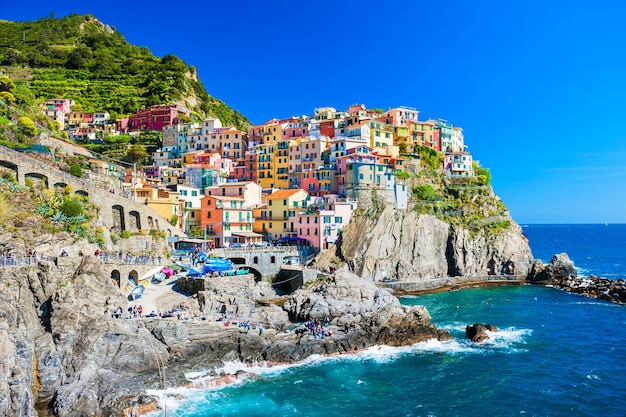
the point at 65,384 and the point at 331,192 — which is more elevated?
the point at 331,192

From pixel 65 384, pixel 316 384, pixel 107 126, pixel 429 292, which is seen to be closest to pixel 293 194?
pixel 429 292

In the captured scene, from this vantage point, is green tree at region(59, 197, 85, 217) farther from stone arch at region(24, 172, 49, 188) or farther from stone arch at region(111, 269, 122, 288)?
stone arch at region(111, 269, 122, 288)

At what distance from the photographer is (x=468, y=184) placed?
78.4m

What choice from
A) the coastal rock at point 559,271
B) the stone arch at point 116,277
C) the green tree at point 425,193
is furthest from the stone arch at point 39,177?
the coastal rock at point 559,271

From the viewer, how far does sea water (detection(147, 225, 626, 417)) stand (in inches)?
1085

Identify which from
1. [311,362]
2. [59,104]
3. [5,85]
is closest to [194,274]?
[311,362]

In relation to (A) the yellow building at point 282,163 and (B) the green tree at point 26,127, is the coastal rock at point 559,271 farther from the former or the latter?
(B) the green tree at point 26,127

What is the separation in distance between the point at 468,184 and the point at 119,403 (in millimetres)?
64299

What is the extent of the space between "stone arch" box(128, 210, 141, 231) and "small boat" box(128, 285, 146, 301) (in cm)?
1248

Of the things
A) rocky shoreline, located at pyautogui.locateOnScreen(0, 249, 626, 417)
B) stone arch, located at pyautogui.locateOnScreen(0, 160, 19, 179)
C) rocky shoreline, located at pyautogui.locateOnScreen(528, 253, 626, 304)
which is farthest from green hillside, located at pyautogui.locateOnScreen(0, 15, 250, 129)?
rocky shoreline, located at pyautogui.locateOnScreen(0, 249, 626, 417)

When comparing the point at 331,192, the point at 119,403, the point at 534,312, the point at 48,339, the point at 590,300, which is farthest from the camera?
the point at 331,192

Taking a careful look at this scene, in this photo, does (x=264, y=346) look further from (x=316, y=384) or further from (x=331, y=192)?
(x=331, y=192)

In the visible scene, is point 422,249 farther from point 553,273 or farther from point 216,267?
point 216,267

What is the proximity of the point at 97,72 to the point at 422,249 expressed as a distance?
343 ft
